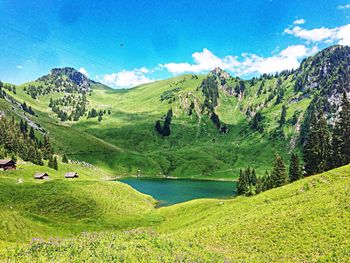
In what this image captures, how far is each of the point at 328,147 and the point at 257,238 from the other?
230 ft

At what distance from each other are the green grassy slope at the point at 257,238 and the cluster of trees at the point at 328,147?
144 feet

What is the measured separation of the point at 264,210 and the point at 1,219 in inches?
1771

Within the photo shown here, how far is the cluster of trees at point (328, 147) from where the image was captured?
8600 centimetres

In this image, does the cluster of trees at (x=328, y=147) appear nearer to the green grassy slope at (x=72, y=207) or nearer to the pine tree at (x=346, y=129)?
the pine tree at (x=346, y=129)

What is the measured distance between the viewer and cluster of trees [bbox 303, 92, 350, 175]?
8600 centimetres

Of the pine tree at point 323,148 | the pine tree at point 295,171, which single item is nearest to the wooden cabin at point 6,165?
the pine tree at point 295,171

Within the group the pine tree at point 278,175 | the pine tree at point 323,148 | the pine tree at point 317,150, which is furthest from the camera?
the pine tree at point 278,175

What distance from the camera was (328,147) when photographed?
298ft

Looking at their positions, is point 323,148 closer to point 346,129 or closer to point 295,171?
Answer: point 346,129

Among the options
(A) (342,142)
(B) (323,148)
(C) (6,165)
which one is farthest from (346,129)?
(C) (6,165)

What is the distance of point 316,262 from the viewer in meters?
25.1

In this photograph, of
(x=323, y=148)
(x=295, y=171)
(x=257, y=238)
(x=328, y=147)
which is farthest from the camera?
(x=295, y=171)

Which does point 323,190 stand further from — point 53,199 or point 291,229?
point 53,199

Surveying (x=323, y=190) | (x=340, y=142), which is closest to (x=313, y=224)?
(x=323, y=190)
